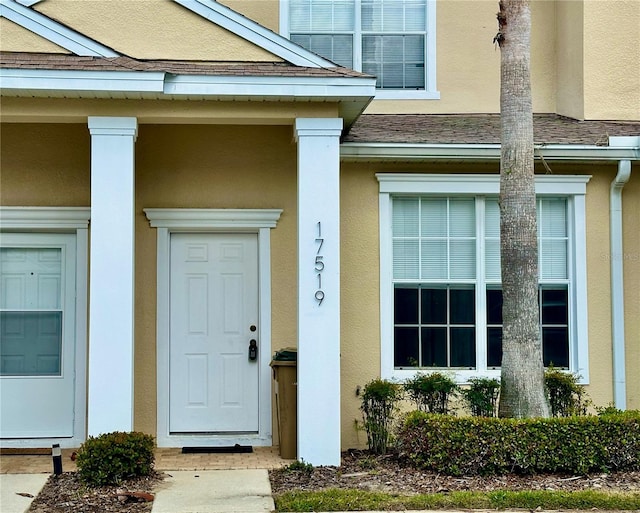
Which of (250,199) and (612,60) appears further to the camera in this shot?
(612,60)

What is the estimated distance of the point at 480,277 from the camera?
10.1m

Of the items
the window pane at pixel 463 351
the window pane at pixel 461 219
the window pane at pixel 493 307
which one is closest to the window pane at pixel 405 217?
the window pane at pixel 461 219

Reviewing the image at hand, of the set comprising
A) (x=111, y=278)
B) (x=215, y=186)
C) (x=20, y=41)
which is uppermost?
(x=20, y=41)

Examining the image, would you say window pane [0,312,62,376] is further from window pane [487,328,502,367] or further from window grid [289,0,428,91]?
window pane [487,328,502,367]

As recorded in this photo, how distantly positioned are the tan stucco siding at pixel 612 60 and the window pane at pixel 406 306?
3.28m

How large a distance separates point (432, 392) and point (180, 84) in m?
4.05

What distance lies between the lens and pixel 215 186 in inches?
394

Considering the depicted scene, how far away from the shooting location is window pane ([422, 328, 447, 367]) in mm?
10102

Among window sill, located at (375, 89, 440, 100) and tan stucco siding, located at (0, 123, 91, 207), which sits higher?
window sill, located at (375, 89, 440, 100)

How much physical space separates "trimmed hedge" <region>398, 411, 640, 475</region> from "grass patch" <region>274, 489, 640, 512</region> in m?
0.53

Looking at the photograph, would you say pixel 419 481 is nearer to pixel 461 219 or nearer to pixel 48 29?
pixel 461 219

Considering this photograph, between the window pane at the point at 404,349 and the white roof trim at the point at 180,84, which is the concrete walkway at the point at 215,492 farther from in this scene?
the white roof trim at the point at 180,84

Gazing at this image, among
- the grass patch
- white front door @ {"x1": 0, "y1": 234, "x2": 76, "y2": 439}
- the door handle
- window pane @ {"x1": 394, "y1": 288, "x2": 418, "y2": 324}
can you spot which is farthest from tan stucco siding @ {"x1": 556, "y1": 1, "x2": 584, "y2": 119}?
white front door @ {"x1": 0, "y1": 234, "x2": 76, "y2": 439}

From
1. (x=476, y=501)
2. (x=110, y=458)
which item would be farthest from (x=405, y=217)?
(x=110, y=458)
